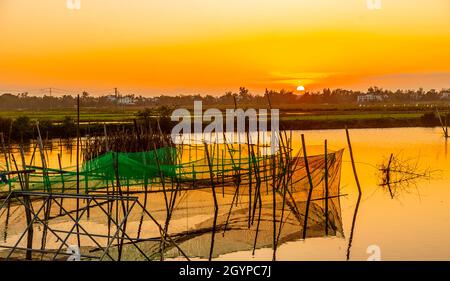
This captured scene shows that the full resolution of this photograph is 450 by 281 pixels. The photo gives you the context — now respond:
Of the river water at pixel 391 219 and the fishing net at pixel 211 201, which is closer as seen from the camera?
the river water at pixel 391 219

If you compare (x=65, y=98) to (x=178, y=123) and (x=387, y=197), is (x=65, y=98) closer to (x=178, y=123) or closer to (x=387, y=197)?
(x=178, y=123)

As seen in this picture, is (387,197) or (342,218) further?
(387,197)

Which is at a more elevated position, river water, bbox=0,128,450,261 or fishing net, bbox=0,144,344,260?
fishing net, bbox=0,144,344,260

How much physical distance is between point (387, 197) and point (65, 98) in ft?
56.3

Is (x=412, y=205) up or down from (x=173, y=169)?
down

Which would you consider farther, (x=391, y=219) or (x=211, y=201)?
(x=211, y=201)

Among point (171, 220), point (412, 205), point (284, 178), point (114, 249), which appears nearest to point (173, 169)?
point (171, 220)

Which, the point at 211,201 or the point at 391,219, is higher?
the point at 211,201

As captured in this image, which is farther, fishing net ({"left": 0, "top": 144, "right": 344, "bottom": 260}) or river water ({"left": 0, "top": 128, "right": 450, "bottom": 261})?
fishing net ({"left": 0, "top": 144, "right": 344, "bottom": 260})

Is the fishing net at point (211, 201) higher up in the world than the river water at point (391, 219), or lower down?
higher up

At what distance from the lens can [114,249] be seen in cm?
421
